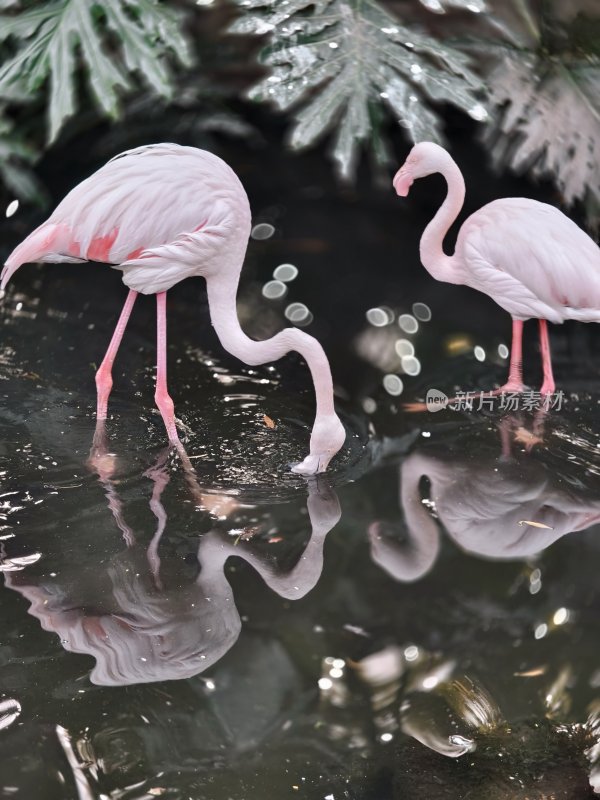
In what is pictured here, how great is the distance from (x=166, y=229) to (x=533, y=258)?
1017 mm

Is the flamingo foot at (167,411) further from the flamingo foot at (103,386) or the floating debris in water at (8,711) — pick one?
the floating debris in water at (8,711)

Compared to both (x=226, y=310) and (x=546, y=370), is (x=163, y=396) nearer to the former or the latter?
(x=226, y=310)

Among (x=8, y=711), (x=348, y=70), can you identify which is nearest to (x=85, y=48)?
(x=348, y=70)

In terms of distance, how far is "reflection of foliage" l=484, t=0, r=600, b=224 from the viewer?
3.27 meters

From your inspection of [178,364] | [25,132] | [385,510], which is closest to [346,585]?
[385,510]

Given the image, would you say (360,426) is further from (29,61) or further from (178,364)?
(29,61)

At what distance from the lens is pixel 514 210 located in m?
2.78

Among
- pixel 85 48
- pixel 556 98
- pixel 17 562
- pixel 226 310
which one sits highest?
pixel 85 48

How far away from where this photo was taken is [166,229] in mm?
2549

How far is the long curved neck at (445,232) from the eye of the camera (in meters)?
2.72

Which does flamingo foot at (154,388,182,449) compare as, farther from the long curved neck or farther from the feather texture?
the long curved neck

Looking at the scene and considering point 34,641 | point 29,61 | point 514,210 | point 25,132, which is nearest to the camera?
point 34,641

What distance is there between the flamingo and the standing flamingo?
1.71 ft

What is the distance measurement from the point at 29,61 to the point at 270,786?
2265mm
